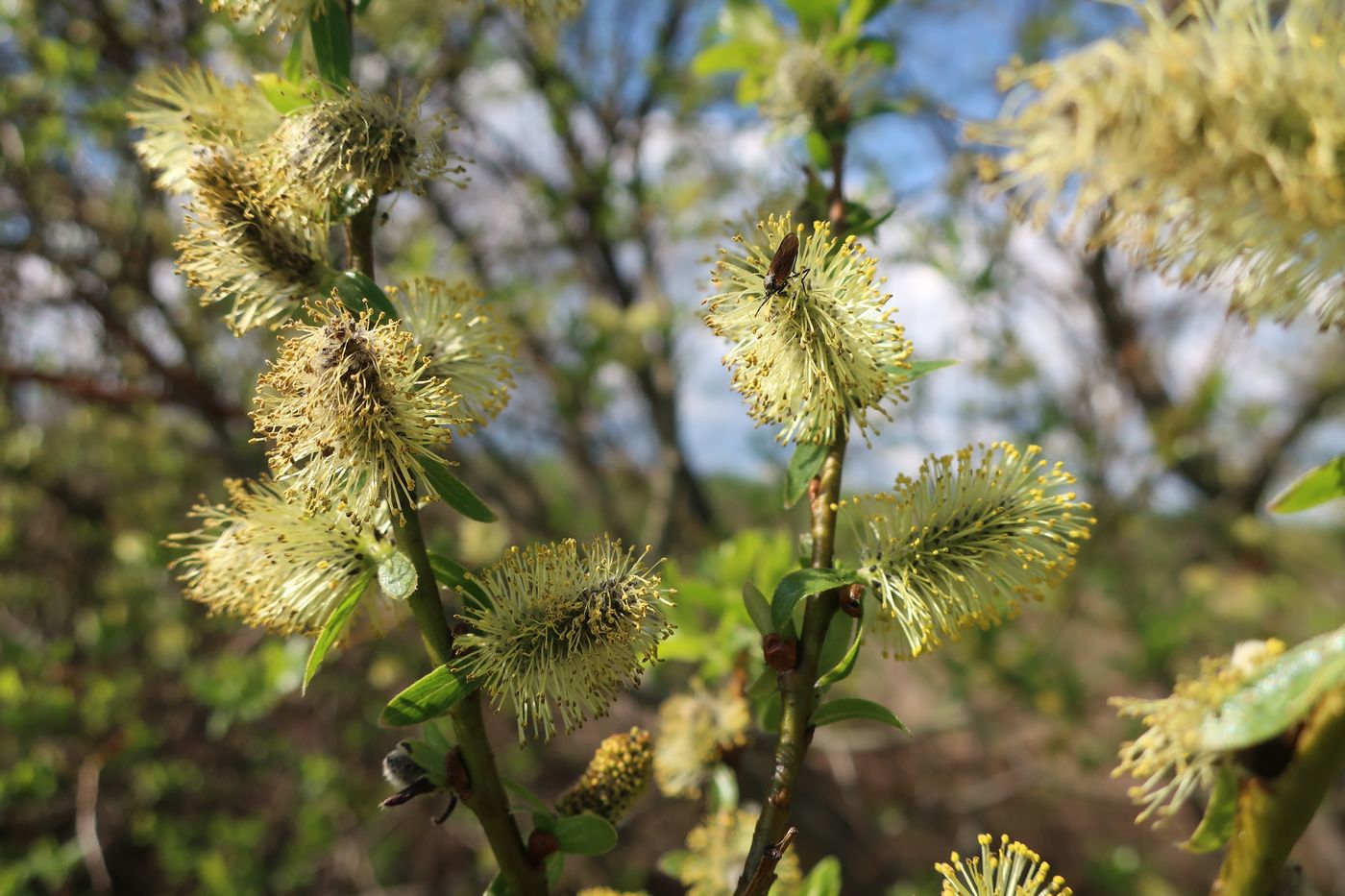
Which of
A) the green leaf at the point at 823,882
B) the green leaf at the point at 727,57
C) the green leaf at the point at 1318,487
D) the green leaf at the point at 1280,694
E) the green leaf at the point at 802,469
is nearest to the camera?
the green leaf at the point at 1280,694

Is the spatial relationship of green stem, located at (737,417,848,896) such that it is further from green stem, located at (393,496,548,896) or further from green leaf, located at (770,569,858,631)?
green stem, located at (393,496,548,896)

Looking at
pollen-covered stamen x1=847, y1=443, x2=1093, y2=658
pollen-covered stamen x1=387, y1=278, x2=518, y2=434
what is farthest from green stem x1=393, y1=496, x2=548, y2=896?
pollen-covered stamen x1=847, y1=443, x2=1093, y2=658

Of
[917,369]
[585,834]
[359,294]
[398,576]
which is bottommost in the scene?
[585,834]

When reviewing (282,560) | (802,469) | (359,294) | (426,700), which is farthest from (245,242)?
(802,469)

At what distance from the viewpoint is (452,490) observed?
31.2 inches

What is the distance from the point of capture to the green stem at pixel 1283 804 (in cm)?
62

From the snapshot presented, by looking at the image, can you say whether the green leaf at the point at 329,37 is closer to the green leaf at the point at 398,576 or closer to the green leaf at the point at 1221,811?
the green leaf at the point at 398,576

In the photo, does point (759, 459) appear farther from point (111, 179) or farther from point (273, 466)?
point (273, 466)

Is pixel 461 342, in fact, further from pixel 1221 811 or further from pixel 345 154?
pixel 1221 811

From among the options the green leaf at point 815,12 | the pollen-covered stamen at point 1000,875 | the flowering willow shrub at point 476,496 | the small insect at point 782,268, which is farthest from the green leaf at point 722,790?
the green leaf at point 815,12

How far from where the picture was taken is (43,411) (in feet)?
14.9

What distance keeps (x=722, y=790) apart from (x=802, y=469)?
59 cm

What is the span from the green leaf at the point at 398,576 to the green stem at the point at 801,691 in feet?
1.12

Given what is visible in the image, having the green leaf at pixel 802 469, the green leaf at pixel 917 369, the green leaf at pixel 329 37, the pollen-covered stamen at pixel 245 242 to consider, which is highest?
the green leaf at pixel 329 37
